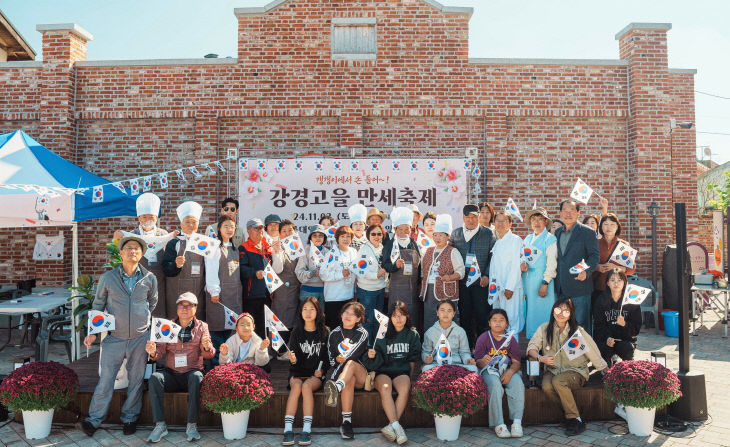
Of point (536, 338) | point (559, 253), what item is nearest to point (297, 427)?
point (536, 338)

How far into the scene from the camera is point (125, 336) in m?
4.71

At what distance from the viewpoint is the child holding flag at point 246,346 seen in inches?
193

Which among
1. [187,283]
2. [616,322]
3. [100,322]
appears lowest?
[616,322]

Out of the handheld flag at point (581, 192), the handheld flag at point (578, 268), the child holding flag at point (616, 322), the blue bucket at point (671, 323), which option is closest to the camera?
the child holding flag at point (616, 322)

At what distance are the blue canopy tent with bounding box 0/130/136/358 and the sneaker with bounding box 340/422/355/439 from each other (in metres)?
3.82

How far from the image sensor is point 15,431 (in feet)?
15.4

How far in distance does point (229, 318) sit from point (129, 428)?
1.36 metres

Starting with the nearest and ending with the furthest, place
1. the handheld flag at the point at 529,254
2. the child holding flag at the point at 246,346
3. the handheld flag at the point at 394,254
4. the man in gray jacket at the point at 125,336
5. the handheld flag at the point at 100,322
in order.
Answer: the handheld flag at the point at 100,322 → the man in gray jacket at the point at 125,336 → the child holding flag at the point at 246,346 → the handheld flag at the point at 394,254 → the handheld flag at the point at 529,254

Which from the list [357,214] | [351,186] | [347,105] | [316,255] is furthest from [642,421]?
[347,105]

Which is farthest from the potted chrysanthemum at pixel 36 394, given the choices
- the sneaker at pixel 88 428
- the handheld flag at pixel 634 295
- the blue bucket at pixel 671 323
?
the blue bucket at pixel 671 323

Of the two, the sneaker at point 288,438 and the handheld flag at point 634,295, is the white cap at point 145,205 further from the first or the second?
the handheld flag at point 634,295

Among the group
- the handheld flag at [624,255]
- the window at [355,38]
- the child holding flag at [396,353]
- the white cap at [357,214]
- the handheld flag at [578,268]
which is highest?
the window at [355,38]

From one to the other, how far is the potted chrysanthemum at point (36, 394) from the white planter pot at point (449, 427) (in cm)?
341

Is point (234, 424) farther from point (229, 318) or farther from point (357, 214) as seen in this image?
point (357, 214)
